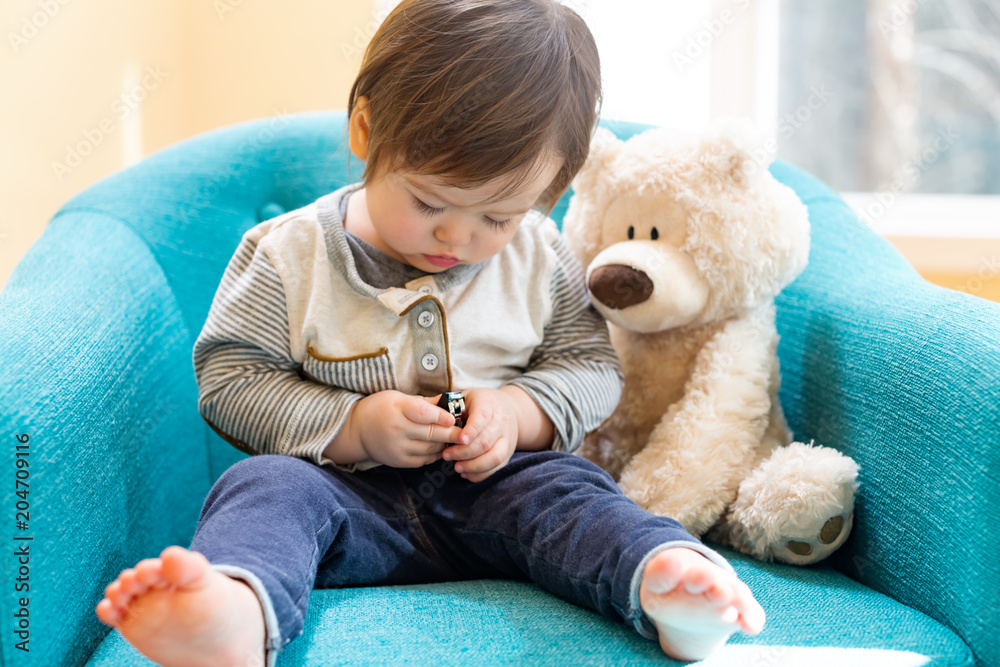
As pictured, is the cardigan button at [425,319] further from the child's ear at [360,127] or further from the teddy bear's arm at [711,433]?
the teddy bear's arm at [711,433]

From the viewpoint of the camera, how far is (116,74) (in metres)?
1.33

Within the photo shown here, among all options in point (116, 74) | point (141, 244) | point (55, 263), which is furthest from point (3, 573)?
point (116, 74)

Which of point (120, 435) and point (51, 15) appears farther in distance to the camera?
point (51, 15)

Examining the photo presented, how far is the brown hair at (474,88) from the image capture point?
0.69 metres

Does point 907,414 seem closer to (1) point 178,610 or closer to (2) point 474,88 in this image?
(2) point 474,88

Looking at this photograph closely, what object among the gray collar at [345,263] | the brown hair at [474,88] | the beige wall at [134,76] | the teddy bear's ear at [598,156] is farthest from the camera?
the beige wall at [134,76]

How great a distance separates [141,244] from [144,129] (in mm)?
595

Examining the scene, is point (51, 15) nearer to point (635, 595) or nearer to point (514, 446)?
point (514, 446)

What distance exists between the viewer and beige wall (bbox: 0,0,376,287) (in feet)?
3.67

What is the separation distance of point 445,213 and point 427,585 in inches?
12.7

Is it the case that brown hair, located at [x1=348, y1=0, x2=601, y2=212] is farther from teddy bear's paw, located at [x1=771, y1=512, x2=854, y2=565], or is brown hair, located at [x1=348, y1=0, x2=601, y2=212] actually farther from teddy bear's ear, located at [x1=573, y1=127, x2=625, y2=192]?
teddy bear's paw, located at [x1=771, y1=512, x2=854, y2=565]

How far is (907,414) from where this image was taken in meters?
0.73

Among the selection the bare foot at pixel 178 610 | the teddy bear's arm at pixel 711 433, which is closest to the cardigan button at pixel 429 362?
the teddy bear's arm at pixel 711 433

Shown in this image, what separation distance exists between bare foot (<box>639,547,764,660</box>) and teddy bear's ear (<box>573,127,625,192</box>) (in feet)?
1.57
